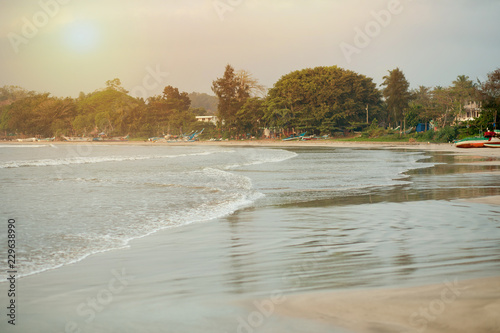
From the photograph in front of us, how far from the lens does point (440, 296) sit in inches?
177

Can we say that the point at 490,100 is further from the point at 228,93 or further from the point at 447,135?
the point at 228,93

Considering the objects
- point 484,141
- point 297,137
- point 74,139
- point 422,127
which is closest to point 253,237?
point 484,141

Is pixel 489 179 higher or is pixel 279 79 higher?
pixel 279 79

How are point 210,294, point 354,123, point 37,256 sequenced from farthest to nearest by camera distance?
point 354,123 → point 37,256 → point 210,294

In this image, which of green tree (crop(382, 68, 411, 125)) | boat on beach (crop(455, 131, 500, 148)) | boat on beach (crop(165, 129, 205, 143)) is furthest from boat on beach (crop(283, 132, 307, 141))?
boat on beach (crop(455, 131, 500, 148))

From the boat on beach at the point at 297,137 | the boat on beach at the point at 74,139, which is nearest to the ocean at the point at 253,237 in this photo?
the boat on beach at the point at 297,137

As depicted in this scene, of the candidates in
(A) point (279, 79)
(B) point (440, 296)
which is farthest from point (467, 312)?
(A) point (279, 79)

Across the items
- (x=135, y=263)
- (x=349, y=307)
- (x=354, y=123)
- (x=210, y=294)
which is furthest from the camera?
(x=354, y=123)

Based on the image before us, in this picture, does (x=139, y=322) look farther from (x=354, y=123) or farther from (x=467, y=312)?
(x=354, y=123)

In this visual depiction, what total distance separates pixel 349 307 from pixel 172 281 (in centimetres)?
219

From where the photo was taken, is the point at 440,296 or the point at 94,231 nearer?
the point at 440,296

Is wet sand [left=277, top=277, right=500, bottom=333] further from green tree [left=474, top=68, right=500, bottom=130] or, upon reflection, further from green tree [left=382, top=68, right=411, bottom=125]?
green tree [left=382, top=68, right=411, bottom=125]

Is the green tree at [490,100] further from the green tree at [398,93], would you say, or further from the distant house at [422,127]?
the green tree at [398,93]

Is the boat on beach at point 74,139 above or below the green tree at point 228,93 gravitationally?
below
